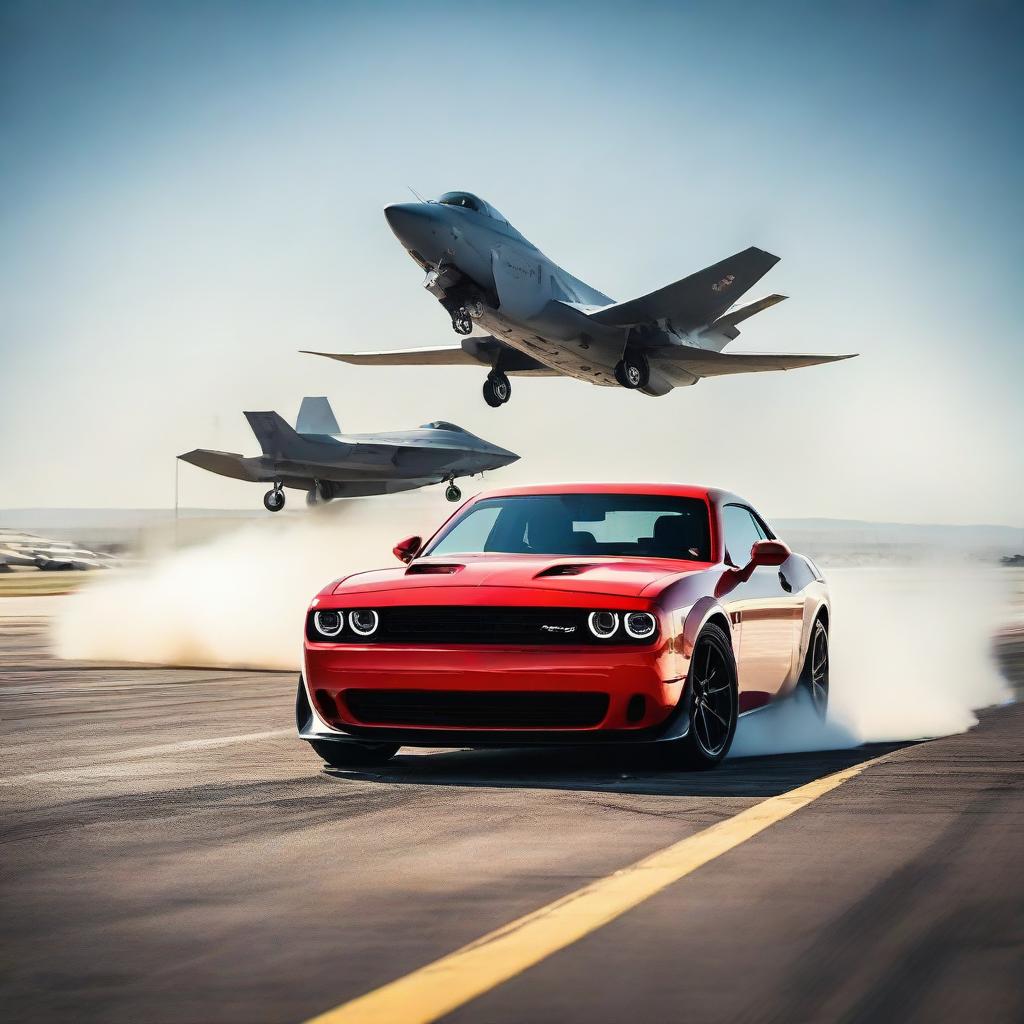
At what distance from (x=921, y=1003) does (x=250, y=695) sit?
1026 cm

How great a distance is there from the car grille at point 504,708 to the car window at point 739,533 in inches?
66.9

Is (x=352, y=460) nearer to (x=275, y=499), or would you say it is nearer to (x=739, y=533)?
(x=275, y=499)

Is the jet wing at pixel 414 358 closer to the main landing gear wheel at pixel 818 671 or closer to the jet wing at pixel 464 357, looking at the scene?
the jet wing at pixel 464 357

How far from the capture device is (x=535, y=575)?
25.9 ft

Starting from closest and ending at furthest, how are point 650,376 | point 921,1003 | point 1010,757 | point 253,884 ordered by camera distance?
1. point 921,1003
2. point 253,884
3. point 1010,757
4. point 650,376

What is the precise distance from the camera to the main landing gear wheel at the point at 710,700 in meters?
7.79

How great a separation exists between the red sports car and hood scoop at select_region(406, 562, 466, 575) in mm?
13

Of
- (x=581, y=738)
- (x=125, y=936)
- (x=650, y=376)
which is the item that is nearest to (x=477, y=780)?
(x=581, y=738)

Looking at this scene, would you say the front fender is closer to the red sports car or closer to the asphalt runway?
the red sports car

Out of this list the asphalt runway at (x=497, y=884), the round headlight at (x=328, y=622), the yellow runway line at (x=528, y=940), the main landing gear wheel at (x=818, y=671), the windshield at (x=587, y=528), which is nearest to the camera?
the yellow runway line at (x=528, y=940)

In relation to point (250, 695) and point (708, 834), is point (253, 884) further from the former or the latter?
point (250, 695)

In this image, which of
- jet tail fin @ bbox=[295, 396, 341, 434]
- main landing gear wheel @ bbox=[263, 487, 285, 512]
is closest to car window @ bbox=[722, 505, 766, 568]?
main landing gear wheel @ bbox=[263, 487, 285, 512]

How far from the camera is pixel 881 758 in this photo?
8539 mm

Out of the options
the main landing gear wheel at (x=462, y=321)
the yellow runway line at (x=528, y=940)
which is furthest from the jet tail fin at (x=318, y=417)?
the yellow runway line at (x=528, y=940)
